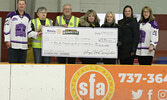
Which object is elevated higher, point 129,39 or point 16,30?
point 16,30

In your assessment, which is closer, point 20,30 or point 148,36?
point 20,30

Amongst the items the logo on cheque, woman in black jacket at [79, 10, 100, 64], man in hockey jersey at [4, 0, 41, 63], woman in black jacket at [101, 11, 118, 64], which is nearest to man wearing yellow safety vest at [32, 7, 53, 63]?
man in hockey jersey at [4, 0, 41, 63]

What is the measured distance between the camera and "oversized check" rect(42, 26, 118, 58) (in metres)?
3.82

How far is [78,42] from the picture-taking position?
3836 mm

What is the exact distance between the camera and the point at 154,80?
364 centimetres

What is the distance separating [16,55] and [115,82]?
1.58 m

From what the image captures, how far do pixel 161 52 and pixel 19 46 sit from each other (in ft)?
23.4

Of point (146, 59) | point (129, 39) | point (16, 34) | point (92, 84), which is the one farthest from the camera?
point (146, 59)

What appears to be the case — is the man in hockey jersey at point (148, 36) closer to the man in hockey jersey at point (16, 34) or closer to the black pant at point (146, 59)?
the black pant at point (146, 59)

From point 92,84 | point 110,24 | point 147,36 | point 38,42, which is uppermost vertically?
point 110,24

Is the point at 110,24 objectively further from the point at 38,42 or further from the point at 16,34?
the point at 16,34

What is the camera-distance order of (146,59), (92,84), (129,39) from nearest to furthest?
(92,84) → (129,39) → (146,59)

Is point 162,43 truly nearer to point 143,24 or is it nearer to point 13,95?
point 143,24

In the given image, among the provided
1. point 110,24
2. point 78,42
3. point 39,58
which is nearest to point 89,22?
point 110,24
